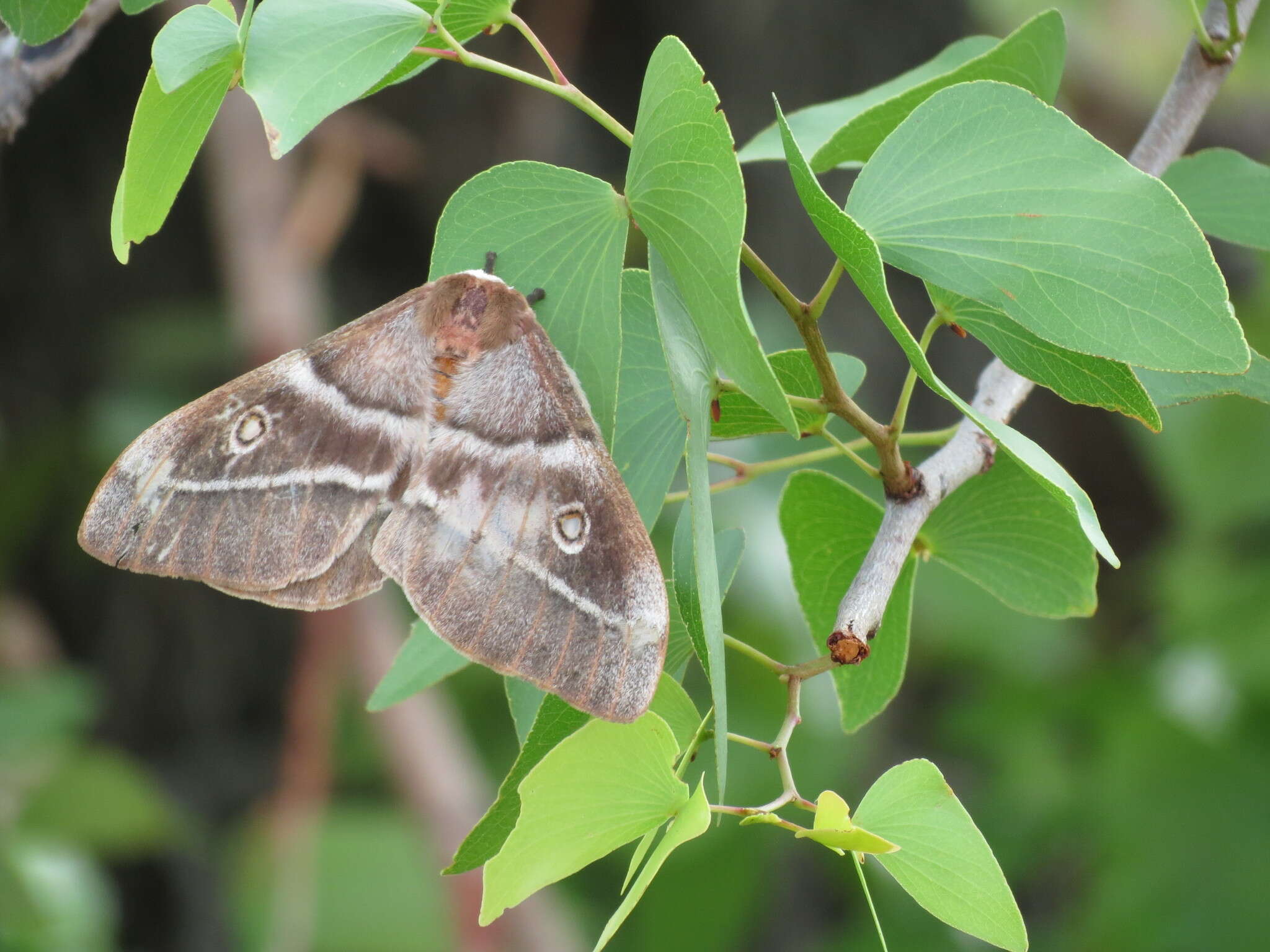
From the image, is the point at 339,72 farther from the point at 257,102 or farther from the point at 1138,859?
the point at 1138,859

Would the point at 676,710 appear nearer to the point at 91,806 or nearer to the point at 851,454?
the point at 851,454

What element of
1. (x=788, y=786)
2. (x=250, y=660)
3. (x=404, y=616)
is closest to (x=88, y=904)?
(x=250, y=660)

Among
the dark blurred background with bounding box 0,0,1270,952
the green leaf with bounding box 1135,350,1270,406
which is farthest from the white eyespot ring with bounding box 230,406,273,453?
the dark blurred background with bounding box 0,0,1270,952

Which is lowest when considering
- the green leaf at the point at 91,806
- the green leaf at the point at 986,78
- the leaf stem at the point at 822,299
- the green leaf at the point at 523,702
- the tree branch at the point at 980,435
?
the green leaf at the point at 91,806

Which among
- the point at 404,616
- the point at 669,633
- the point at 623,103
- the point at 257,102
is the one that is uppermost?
the point at 257,102

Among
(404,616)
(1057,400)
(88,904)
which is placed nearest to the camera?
(88,904)

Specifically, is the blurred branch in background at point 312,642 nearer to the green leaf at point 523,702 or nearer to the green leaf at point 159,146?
the green leaf at point 523,702

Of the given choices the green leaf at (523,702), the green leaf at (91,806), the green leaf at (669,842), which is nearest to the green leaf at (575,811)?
the green leaf at (669,842)
